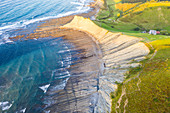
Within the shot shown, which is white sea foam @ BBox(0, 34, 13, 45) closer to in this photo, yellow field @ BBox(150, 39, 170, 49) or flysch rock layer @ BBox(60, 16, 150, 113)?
flysch rock layer @ BBox(60, 16, 150, 113)

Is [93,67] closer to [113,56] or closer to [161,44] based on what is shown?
[113,56]

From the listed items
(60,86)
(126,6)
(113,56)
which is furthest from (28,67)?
(126,6)

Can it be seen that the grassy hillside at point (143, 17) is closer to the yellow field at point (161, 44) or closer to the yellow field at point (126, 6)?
the yellow field at point (126, 6)

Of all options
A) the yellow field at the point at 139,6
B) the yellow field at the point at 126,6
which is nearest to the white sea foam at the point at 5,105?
the yellow field at the point at 139,6

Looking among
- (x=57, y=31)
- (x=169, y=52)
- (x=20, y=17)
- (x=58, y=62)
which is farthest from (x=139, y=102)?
(x=20, y=17)

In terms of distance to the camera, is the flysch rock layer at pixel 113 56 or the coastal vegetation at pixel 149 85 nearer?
the coastal vegetation at pixel 149 85

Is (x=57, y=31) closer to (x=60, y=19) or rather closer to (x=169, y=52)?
(x=60, y=19)

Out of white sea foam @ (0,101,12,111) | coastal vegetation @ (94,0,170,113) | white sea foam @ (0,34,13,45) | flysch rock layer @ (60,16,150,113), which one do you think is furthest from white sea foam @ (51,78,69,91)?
white sea foam @ (0,34,13,45)
